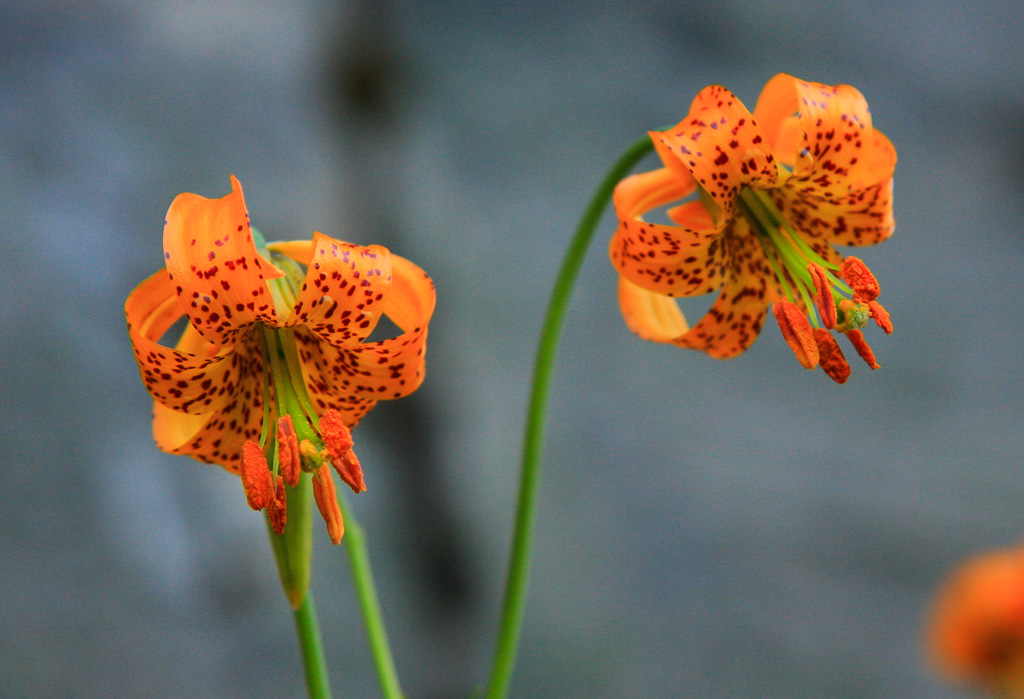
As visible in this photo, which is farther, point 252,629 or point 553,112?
point 553,112

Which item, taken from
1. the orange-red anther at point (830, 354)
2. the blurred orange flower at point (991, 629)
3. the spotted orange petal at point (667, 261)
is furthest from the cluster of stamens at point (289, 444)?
the blurred orange flower at point (991, 629)

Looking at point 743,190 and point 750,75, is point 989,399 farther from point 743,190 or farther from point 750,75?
point 743,190

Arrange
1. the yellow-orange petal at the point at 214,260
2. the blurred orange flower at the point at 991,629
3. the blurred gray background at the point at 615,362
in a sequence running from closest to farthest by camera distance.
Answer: the yellow-orange petal at the point at 214,260 < the blurred orange flower at the point at 991,629 < the blurred gray background at the point at 615,362

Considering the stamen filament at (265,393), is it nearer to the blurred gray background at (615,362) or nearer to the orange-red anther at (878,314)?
the orange-red anther at (878,314)

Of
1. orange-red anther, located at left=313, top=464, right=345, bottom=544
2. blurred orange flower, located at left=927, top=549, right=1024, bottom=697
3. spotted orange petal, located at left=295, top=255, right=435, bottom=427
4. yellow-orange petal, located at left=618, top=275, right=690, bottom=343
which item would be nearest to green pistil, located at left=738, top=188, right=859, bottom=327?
yellow-orange petal, located at left=618, top=275, right=690, bottom=343

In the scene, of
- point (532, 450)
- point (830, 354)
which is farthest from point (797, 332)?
point (532, 450)

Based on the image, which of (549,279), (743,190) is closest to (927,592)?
(549,279)
